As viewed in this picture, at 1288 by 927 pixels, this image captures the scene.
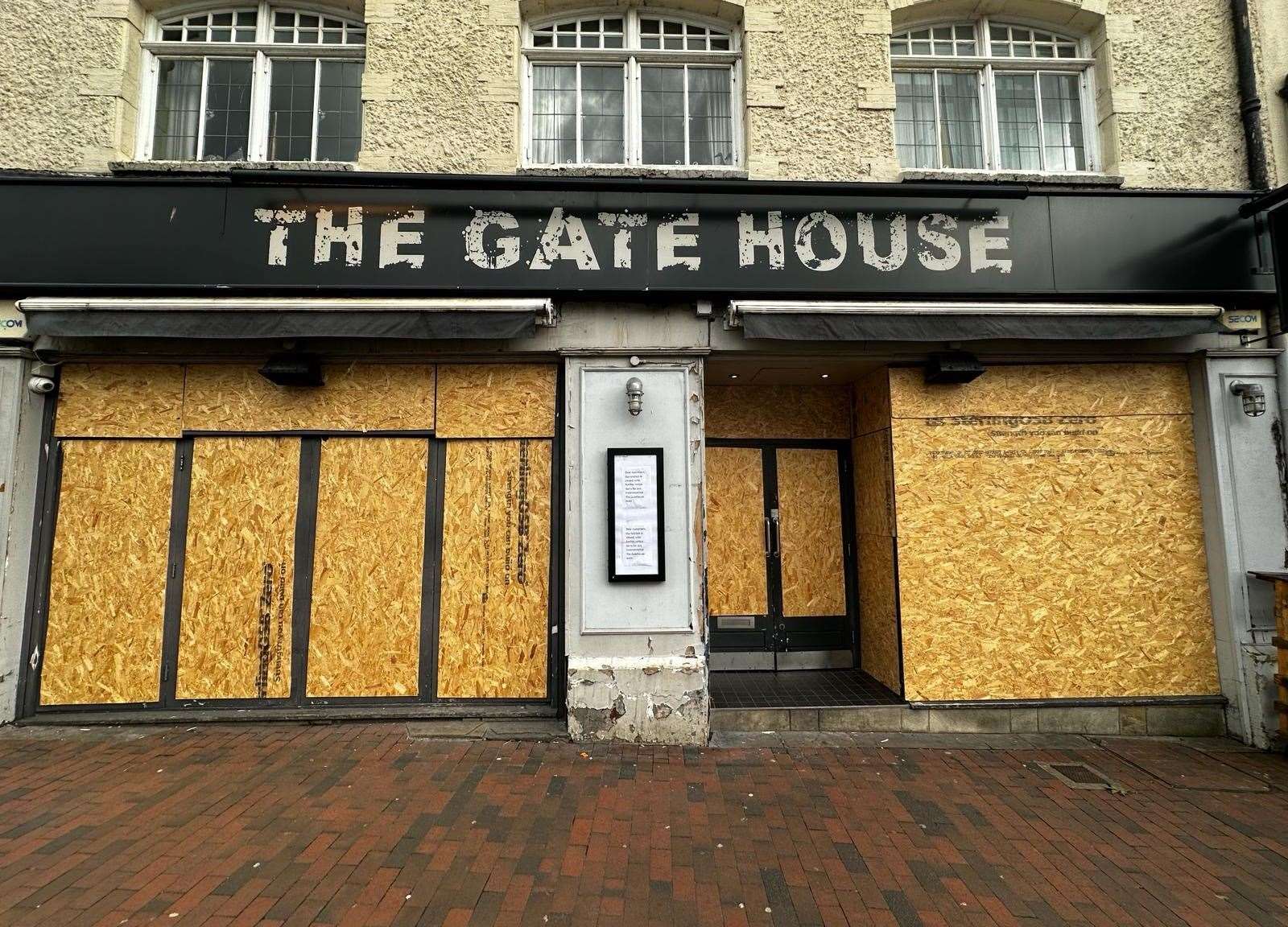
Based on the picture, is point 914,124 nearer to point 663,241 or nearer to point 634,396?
point 663,241

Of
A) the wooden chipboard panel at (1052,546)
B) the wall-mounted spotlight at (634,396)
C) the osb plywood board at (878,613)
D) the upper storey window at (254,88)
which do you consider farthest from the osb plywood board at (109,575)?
the wooden chipboard panel at (1052,546)

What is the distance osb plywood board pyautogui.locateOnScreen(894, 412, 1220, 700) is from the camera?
529cm

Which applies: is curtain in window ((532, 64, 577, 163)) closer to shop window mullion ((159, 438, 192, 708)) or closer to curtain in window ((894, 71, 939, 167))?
curtain in window ((894, 71, 939, 167))

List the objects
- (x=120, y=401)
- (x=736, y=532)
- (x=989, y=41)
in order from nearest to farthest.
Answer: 1. (x=120, y=401)
2. (x=989, y=41)
3. (x=736, y=532)

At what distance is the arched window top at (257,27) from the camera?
5.84 m

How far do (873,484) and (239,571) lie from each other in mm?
6109

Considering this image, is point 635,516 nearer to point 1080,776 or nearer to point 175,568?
point 1080,776

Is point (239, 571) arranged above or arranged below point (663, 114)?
below

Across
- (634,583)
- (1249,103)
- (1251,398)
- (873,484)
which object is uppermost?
(1249,103)

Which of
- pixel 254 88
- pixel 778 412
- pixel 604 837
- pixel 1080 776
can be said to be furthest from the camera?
pixel 778 412

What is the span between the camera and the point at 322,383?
213 inches

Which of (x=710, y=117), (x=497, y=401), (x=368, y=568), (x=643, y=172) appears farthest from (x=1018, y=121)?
(x=368, y=568)

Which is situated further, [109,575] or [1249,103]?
[1249,103]

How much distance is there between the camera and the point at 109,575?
17.1 feet
